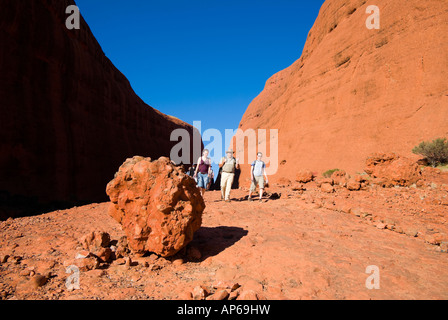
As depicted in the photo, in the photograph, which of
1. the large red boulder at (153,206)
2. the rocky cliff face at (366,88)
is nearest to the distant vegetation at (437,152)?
the rocky cliff face at (366,88)

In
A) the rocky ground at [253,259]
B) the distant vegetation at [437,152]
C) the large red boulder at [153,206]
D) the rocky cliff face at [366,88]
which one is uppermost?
the rocky cliff face at [366,88]

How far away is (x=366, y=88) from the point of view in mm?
15727

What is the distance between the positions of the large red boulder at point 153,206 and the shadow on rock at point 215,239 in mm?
501

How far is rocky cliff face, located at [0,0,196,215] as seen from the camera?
9.55 m

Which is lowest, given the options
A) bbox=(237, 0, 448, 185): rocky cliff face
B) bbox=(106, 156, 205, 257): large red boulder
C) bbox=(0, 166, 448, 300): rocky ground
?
bbox=(0, 166, 448, 300): rocky ground

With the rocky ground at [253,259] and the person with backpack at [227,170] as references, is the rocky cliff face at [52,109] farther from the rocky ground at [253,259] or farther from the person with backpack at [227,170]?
the person with backpack at [227,170]

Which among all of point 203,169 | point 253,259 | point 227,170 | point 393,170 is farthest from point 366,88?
point 253,259

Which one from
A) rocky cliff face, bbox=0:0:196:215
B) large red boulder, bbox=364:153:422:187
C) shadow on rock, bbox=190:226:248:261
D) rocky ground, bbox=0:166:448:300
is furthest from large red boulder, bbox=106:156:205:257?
large red boulder, bbox=364:153:422:187

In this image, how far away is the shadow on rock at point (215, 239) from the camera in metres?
3.81

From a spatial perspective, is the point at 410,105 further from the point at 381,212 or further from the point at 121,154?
the point at 121,154

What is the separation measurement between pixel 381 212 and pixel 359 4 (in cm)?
A: 2009

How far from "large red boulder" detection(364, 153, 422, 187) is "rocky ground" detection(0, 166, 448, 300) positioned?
1.74 m

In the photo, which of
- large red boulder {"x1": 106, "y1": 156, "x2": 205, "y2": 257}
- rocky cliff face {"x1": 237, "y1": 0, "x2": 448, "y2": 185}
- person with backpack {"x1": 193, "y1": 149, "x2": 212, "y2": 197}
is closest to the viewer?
large red boulder {"x1": 106, "y1": 156, "x2": 205, "y2": 257}

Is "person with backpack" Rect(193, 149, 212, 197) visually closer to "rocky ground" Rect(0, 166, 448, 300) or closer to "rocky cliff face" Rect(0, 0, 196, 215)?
"rocky ground" Rect(0, 166, 448, 300)
